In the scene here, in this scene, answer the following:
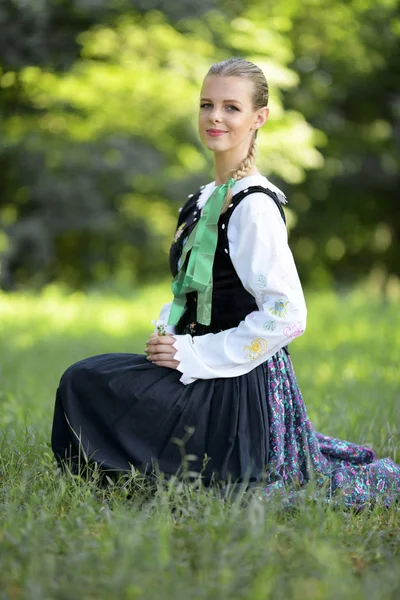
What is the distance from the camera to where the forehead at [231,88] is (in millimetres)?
2730

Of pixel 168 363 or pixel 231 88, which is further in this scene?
pixel 231 88

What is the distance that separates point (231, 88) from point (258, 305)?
0.76 meters

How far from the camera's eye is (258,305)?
2602 millimetres

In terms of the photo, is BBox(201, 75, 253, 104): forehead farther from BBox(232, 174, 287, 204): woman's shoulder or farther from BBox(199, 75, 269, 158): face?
BBox(232, 174, 287, 204): woman's shoulder

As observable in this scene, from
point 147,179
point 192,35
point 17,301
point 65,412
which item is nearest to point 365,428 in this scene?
point 65,412

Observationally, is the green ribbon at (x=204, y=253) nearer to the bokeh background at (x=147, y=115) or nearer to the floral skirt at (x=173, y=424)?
the floral skirt at (x=173, y=424)

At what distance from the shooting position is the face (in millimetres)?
2727

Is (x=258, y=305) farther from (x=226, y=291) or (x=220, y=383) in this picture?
(x=220, y=383)

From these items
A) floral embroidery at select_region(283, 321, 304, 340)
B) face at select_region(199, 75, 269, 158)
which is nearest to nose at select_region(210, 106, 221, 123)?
face at select_region(199, 75, 269, 158)

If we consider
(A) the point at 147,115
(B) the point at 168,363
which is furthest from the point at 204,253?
(A) the point at 147,115

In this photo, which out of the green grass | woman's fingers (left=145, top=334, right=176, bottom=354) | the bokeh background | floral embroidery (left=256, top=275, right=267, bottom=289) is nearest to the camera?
the green grass

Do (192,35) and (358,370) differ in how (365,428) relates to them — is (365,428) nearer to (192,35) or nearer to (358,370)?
(358,370)

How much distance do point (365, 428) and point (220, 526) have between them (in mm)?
1722

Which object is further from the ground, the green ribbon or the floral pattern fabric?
the green ribbon
